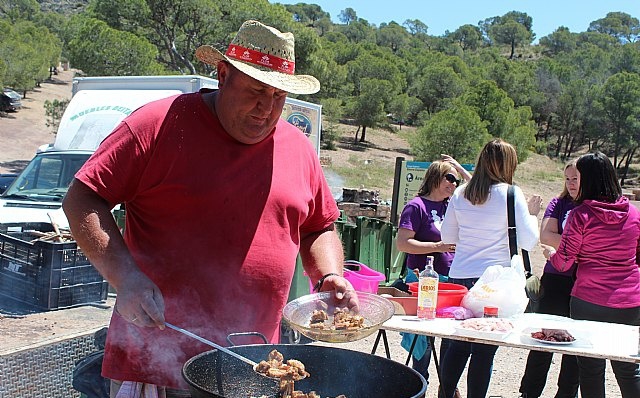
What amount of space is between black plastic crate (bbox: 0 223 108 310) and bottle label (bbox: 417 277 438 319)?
4059 millimetres

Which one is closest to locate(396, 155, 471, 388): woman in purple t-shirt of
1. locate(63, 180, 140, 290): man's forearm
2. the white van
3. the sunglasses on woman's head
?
the sunglasses on woman's head

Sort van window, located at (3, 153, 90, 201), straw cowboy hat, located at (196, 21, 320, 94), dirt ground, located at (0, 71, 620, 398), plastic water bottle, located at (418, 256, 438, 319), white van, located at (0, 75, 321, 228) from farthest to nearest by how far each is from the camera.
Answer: van window, located at (3, 153, 90, 201)
white van, located at (0, 75, 321, 228)
dirt ground, located at (0, 71, 620, 398)
plastic water bottle, located at (418, 256, 438, 319)
straw cowboy hat, located at (196, 21, 320, 94)

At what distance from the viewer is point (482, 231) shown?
14.5ft

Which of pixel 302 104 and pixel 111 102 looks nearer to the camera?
pixel 111 102

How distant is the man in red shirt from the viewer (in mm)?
2070

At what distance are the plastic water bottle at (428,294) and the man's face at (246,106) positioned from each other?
6.56 feet

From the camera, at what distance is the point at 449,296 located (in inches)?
163

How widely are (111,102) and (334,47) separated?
6204cm

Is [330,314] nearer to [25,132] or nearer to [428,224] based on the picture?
[428,224]

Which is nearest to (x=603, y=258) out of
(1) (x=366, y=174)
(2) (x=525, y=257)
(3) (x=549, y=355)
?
(2) (x=525, y=257)

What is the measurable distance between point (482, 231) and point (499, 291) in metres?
0.50

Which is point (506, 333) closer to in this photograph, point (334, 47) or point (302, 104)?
point (302, 104)

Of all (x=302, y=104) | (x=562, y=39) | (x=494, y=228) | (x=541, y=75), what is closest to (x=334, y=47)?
(x=541, y=75)

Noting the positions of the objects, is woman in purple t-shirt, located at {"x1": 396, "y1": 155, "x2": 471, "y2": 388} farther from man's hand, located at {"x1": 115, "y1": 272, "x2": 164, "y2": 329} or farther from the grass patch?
the grass patch
